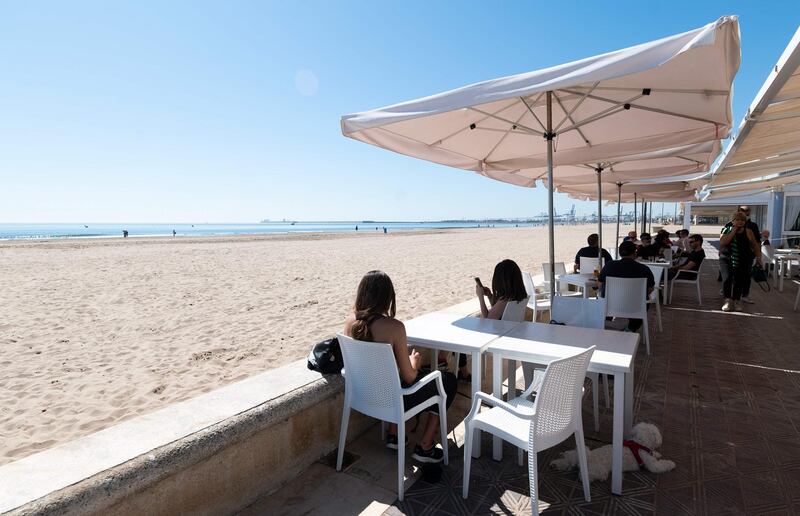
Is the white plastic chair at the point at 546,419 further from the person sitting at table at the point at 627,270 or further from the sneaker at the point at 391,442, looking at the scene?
the person sitting at table at the point at 627,270

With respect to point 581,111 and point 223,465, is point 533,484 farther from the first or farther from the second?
point 581,111

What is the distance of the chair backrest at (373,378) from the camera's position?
85.9 inches

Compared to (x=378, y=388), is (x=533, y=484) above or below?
below

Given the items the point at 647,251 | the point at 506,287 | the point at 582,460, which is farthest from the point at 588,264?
the point at 582,460

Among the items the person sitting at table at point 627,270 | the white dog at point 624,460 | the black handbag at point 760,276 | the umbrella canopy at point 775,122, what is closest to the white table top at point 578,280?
the person sitting at table at point 627,270

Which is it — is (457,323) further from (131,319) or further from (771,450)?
(131,319)

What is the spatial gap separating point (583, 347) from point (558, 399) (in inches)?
23.6

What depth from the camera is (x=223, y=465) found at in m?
1.98

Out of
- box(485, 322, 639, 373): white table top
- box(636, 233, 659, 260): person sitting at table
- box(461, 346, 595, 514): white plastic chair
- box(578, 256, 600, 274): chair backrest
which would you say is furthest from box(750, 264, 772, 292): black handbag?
box(461, 346, 595, 514): white plastic chair

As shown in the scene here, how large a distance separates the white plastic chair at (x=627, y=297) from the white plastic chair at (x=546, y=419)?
112 inches

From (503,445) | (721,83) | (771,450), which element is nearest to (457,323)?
(503,445)

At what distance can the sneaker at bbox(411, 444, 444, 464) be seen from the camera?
2.42 meters

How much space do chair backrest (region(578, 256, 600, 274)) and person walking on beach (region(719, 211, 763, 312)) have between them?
1.99 m

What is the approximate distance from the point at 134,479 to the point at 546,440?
172cm
